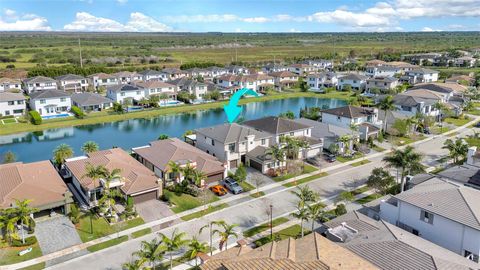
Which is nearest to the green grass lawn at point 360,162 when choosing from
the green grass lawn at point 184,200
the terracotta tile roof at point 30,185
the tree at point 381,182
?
the tree at point 381,182

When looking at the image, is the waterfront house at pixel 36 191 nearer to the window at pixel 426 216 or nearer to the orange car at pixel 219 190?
the orange car at pixel 219 190

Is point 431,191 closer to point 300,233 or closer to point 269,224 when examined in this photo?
point 300,233

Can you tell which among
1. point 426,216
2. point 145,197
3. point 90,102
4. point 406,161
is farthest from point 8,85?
point 426,216

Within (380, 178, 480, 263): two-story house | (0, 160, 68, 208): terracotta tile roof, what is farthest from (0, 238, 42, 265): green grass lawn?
(380, 178, 480, 263): two-story house

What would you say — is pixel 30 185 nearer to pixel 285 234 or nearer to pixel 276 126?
pixel 285 234

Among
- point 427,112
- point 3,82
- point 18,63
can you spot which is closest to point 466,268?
point 427,112

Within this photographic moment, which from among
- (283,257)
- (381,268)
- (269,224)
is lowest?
(269,224)
